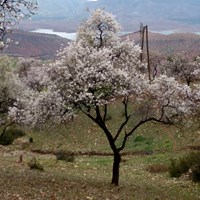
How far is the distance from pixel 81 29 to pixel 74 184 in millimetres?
7040

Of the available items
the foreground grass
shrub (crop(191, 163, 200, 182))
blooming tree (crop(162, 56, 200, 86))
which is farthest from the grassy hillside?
blooming tree (crop(162, 56, 200, 86))

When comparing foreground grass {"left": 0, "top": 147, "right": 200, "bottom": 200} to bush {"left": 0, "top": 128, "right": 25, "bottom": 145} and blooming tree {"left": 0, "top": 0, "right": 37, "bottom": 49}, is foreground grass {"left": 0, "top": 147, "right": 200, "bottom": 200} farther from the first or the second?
bush {"left": 0, "top": 128, "right": 25, "bottom": 145}

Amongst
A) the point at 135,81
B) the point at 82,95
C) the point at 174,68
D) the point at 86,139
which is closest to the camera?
the point at 82,95

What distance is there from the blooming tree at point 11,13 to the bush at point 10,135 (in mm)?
33580

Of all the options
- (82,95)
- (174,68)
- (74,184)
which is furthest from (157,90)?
(174,68)

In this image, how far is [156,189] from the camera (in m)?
22.5

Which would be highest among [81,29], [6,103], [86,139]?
[81,29]

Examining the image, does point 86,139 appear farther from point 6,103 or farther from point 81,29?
point 81,29

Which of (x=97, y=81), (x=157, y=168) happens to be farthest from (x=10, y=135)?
(x=97, y=81)

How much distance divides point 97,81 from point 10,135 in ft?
113

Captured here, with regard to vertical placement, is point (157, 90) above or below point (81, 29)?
below

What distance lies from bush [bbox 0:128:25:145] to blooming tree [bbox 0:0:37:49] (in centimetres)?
3358

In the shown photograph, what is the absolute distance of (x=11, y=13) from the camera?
1700 cm

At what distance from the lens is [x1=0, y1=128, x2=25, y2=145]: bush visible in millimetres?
50122
